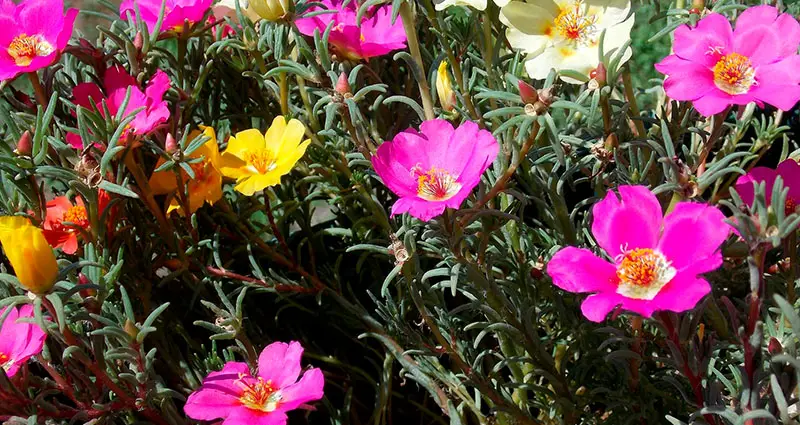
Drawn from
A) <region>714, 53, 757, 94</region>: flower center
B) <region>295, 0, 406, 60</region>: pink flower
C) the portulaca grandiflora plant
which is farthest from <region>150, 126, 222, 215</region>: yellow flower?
<region>714, 53, 757, 94</region>: flower center

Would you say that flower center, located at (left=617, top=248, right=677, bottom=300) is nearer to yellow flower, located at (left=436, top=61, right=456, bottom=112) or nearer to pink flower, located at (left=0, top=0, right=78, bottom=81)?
yellow flower, located at (left=436, top=61, right=456, bottom=112)

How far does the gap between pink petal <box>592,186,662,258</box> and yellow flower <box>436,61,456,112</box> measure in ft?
1.04

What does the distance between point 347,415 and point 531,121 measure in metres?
0.58

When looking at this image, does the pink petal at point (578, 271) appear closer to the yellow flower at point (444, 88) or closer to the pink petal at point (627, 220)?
the pink petal at point (627, 220)

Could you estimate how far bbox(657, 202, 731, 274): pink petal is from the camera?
34.1 inches

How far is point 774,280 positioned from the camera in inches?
48.3

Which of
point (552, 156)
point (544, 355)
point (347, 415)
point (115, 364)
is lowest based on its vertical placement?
point (347, 415)

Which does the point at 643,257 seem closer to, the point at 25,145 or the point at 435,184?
the point at 435,184

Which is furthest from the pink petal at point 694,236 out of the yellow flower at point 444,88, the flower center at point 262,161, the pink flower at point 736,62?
the flower center at point 262,161

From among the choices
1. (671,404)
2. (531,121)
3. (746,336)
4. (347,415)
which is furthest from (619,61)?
(347,415)

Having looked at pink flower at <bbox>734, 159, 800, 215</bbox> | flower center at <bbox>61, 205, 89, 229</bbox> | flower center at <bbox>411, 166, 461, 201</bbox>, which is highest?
flower center at <bbox>411, 166, 461, 201</bbox>

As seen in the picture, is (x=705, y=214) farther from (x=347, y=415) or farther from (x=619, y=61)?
(x=347, y=415)

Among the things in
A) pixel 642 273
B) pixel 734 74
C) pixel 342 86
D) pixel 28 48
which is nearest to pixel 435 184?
pixel 342 86

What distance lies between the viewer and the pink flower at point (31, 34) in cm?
118
